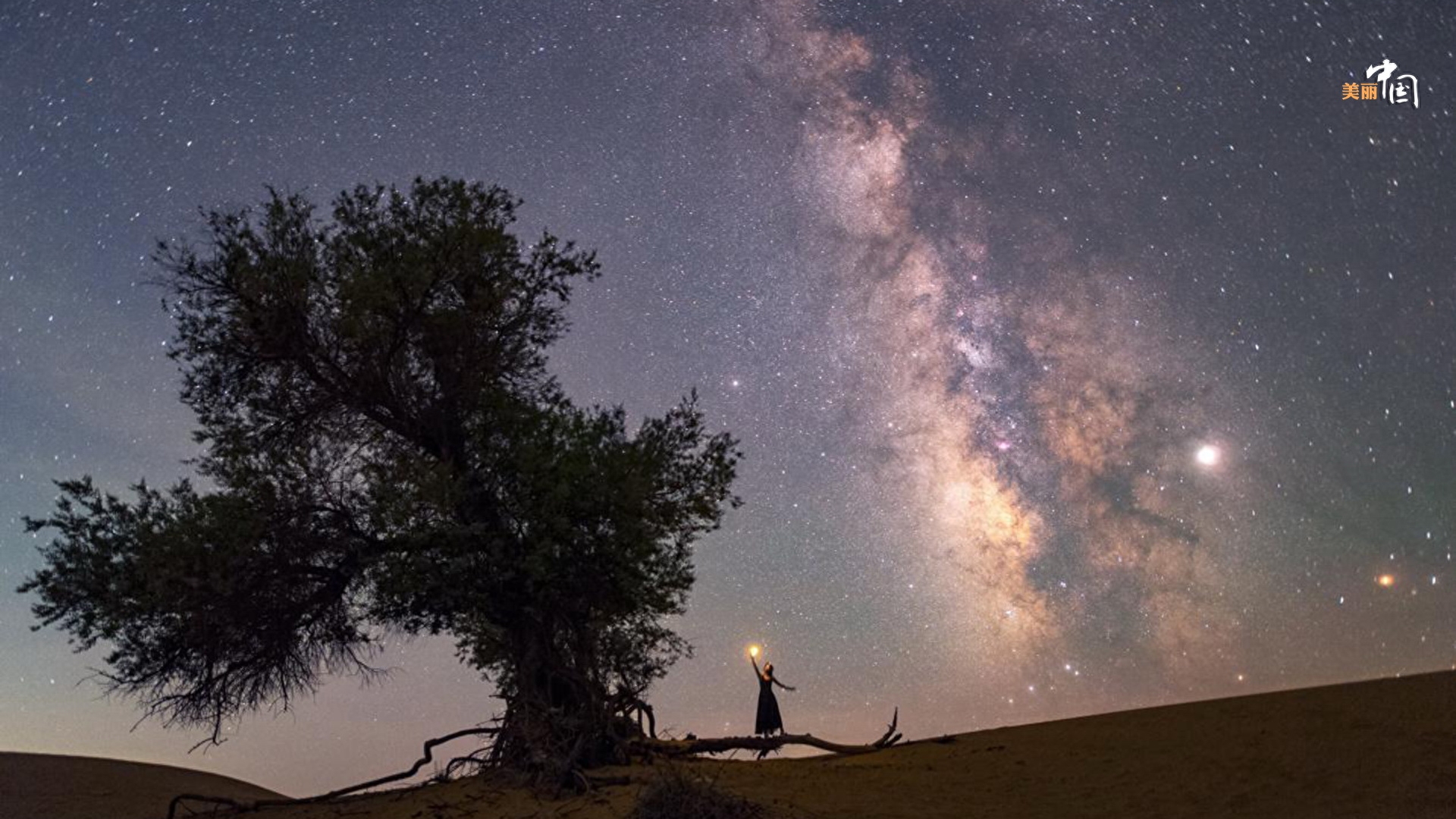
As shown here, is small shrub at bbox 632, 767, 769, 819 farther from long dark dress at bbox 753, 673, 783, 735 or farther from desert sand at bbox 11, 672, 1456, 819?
long dark dress at bbox 753, 673, 783, 735

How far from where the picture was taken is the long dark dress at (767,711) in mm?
28891

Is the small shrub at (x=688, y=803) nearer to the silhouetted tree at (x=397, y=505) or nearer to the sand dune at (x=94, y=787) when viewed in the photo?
the silhouetted tree at (x=397, y=505)

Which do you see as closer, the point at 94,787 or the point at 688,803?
the point at 688,803

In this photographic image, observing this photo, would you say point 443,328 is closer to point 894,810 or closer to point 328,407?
point 328,407

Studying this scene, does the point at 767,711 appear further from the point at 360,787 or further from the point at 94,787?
the point at 94,787

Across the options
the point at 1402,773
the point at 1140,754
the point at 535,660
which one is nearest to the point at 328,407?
the point at 535,660

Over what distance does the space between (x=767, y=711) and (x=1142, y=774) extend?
1009 centimetres

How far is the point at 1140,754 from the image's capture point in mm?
23172

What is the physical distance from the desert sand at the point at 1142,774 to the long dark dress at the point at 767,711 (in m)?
2.09

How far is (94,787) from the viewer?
29359 millimetres

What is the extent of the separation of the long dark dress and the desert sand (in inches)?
82.3

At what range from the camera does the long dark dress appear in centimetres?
2889

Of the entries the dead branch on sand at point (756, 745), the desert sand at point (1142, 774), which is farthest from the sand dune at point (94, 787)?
the dead branch on sand at point (756, 745)

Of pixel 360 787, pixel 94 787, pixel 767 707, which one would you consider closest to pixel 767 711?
pixel 767 707
